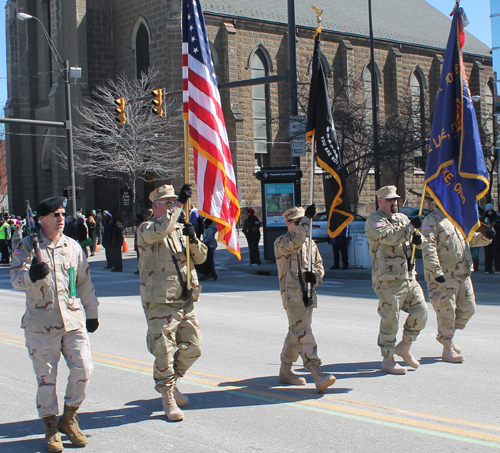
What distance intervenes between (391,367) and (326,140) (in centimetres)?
245

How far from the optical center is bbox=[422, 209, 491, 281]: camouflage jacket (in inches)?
273

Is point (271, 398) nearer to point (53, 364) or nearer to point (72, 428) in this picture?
point (72, 428)

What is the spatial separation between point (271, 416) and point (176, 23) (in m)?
34.2

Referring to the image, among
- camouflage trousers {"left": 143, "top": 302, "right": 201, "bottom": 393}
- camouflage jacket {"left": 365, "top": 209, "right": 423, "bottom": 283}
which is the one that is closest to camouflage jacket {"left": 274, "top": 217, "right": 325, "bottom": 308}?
camouflage jacket {"left": 365, "top": 209, "right": 423, "bottom": 283}

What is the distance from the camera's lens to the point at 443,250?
280 inches

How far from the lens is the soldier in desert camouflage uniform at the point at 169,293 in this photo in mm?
5328

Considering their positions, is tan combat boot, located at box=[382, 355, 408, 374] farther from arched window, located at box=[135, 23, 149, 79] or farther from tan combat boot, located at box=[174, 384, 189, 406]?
arched window, located at box=[135, 23, 149, 79]

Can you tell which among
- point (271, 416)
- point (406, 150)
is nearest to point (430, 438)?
point (271, 416)

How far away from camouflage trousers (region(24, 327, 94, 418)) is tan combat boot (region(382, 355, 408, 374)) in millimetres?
3173

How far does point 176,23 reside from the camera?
3669 cm

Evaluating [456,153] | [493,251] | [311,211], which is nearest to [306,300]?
[311,211]

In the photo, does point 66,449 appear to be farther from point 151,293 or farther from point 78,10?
point 78,10

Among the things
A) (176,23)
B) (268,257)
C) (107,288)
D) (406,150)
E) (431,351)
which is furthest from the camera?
(176,23)

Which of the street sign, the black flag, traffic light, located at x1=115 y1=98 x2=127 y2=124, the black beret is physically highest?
traffic light, located at x1=115 y1=98 x2=127 y2=124
